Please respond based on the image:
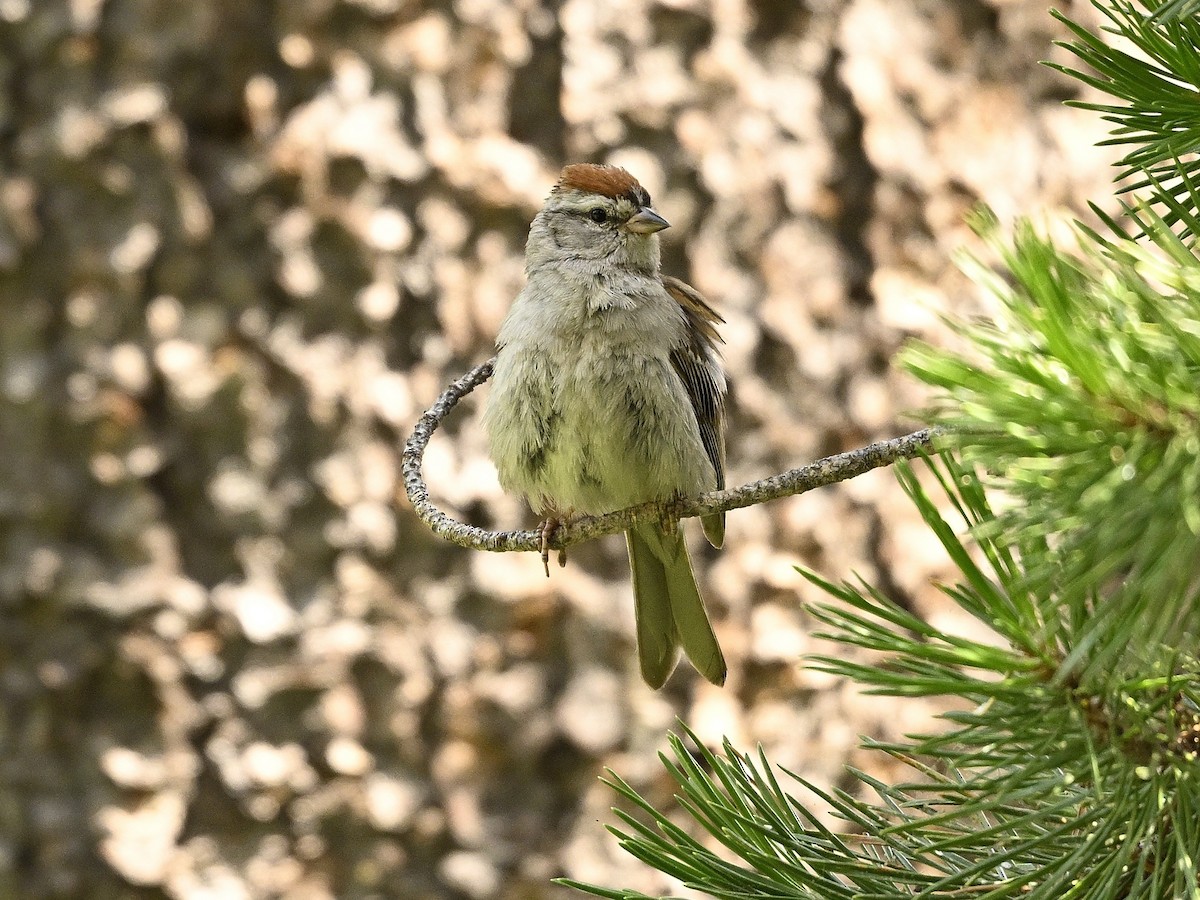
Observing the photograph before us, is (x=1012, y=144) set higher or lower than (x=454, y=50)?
lower

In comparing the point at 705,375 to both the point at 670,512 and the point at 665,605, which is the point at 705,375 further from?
the point at 670,512

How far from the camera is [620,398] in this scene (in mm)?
2414

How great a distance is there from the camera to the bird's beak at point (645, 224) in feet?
8.87

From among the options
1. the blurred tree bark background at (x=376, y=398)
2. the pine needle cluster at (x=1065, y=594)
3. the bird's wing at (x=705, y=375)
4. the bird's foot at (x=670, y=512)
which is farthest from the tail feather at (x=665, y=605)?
the pine needle cluster at (x=1065, y=594)

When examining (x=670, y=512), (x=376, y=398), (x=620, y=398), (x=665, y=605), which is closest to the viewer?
(x=670, y=512)

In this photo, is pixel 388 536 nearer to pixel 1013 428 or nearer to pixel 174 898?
pixel 174 898

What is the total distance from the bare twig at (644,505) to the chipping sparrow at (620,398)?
5.8 inches

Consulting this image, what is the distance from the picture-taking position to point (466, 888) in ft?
10.2

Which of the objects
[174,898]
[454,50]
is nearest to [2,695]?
[174,898]

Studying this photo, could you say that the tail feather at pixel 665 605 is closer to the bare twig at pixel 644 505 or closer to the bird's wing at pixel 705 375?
the bird's wing at pixel 705 375

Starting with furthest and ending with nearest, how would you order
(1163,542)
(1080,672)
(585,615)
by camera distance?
1. (585,615)
2. (1080,672)
3. (1163,542)

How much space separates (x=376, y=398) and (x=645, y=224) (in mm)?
937

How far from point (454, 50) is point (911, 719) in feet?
7.07

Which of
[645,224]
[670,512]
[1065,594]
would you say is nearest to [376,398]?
[645,224]
